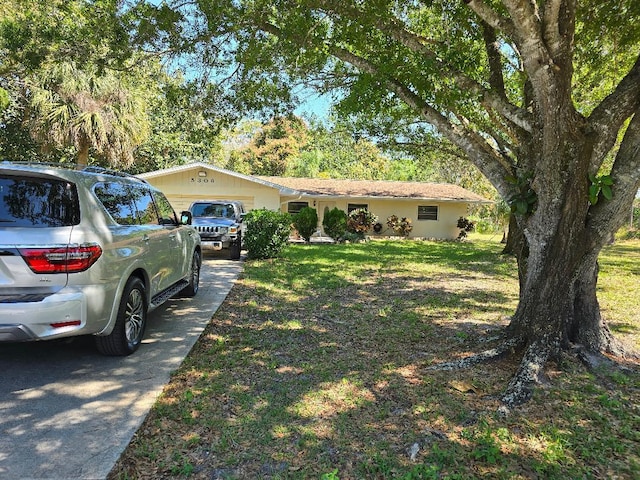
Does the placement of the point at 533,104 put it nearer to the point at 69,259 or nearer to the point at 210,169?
the point at 69,259

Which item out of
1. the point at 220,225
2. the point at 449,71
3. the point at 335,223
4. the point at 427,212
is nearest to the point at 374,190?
the point at 427,212

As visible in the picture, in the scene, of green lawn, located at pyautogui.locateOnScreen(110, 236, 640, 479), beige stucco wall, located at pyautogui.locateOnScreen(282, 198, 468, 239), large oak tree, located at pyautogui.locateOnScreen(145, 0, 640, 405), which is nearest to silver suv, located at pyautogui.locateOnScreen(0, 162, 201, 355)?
green lawn, located at pyautogui.locateOnScreen(110, 236, 640, 479)

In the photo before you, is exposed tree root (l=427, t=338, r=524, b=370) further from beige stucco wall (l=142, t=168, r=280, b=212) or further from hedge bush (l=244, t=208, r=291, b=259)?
beige stucco wall (l=142, t=168, r=280, b=212)

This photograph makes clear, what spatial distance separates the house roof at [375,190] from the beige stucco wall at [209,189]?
2.56 metres

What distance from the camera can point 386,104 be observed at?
5.92 meters

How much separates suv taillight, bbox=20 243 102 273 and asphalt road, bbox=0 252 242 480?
1144mm

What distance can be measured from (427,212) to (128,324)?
74.7ft

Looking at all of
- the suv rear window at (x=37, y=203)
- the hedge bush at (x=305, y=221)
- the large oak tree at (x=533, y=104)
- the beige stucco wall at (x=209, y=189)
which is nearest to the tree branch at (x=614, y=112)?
the large oak tree at (x=533, y=104)

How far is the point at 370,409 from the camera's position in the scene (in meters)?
3.63

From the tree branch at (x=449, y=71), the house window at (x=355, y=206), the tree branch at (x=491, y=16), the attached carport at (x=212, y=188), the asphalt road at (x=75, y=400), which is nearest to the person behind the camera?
the asphalt road at (x=75, y=400)

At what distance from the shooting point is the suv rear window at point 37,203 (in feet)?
11.8

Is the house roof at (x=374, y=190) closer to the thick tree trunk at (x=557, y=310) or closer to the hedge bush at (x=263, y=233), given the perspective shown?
the hedge bush at (x=263, y=233)

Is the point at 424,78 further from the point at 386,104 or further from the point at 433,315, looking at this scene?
the point at 433,315

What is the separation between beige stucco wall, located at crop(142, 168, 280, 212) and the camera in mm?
19938
